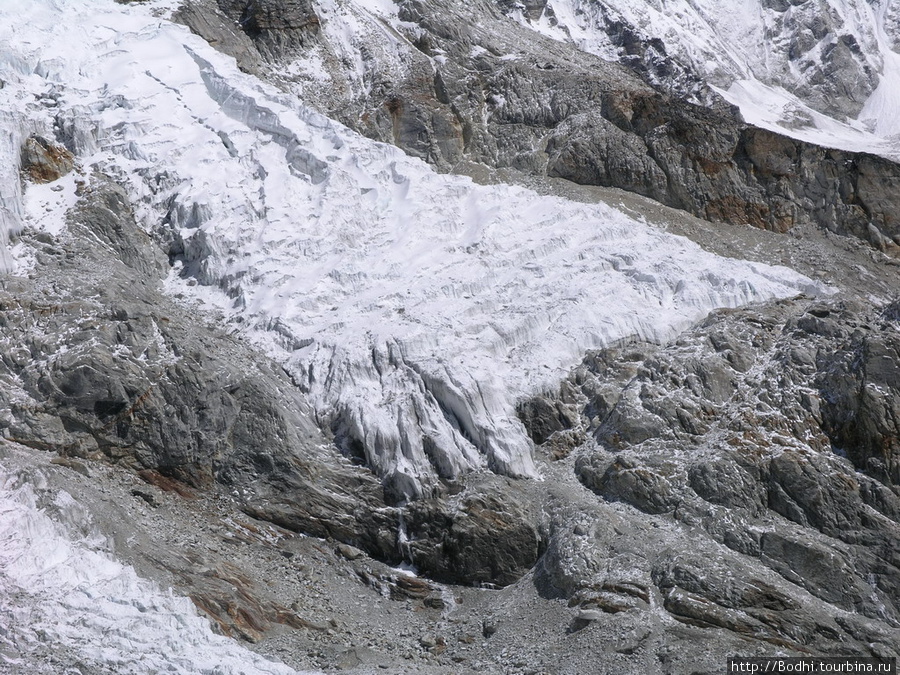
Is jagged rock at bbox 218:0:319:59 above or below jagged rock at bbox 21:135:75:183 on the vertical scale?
above

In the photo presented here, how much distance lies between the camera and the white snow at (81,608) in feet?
63.3

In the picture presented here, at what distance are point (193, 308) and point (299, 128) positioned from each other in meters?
12.2

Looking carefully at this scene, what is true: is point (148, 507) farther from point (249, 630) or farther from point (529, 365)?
point (529, 365)

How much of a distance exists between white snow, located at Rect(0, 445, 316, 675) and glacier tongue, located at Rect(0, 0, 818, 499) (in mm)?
8525

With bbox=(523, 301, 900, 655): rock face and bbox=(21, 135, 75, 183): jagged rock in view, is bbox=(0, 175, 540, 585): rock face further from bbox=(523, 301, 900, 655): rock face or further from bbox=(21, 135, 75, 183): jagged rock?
bbox=(21, 135, 75, 183): jagged rock

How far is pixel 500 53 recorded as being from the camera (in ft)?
163

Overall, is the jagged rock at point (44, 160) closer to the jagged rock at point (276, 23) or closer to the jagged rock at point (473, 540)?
the jagged rock at point (276, 23)

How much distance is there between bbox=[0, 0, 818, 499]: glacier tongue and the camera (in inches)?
1174

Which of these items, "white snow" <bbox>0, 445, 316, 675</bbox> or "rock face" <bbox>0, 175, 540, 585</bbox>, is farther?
"rock face" <bbox>0, 175, 540, 585</bbox>

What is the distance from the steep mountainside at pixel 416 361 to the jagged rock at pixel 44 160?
0.54 ft

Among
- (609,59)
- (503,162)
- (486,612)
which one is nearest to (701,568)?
(486,612)

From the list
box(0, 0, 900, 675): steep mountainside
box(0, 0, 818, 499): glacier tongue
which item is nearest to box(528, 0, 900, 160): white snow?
box(0, 0, 900, 675): steep mountainside

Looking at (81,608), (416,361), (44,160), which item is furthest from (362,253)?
(81,608)

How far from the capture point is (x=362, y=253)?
36281mm
